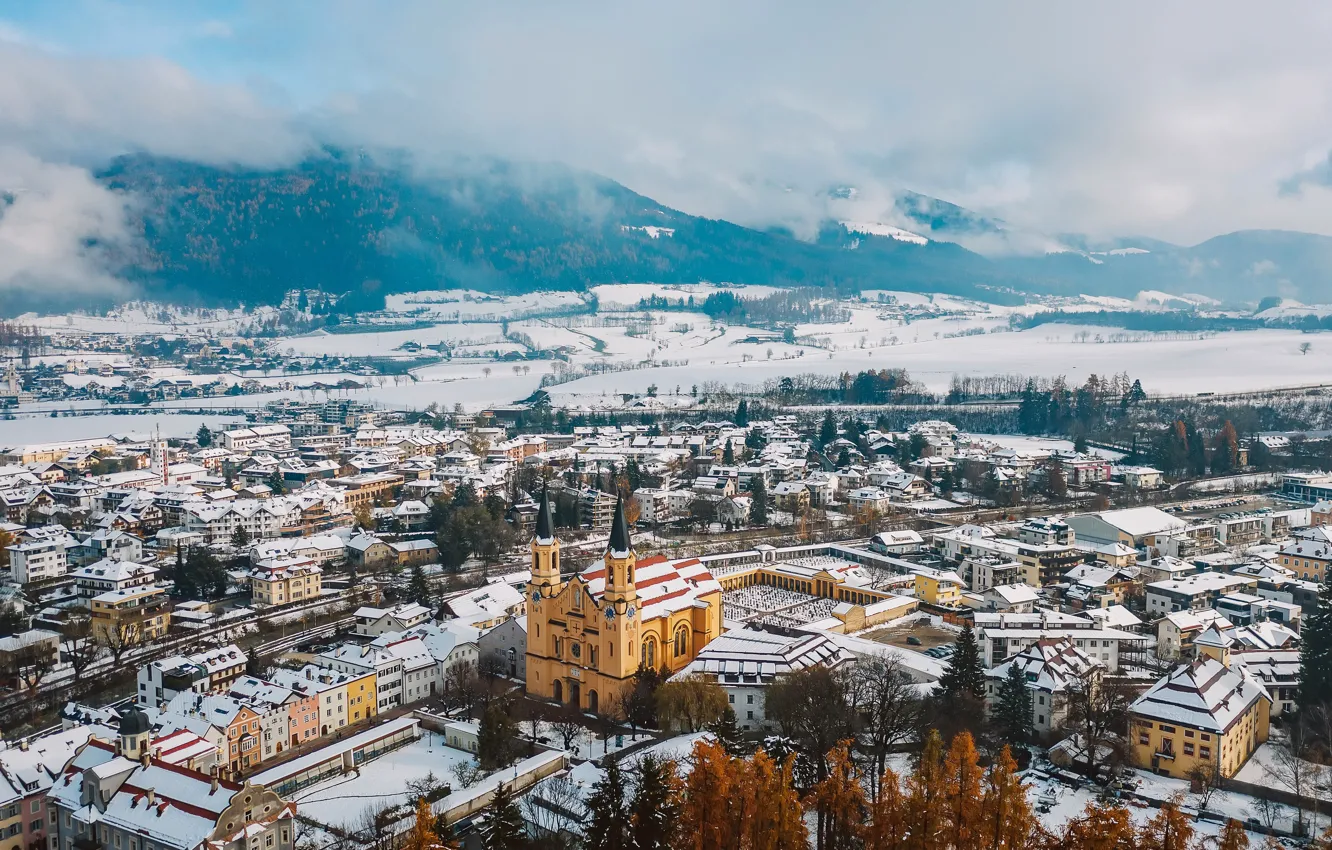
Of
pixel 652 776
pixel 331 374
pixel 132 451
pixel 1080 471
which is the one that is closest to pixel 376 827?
pixel 652 776

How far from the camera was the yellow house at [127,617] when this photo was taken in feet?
61.6

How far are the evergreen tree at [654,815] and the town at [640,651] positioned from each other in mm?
52

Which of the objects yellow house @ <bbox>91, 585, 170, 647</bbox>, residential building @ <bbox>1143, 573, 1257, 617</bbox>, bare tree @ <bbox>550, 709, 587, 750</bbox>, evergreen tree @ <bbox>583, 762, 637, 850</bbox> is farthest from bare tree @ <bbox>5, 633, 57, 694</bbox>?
residential building @ <bbox>1143, 573, 1257, 617</bbox>

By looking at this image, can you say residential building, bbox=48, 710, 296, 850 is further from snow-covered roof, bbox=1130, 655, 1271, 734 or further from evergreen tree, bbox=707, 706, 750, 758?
snow-covered roof, bbox=1130, 655, 1271, 734

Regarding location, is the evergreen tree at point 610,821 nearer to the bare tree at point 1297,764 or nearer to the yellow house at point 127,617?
the bare tree at point 1297,764

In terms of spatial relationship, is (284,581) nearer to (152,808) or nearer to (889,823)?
(152,808)

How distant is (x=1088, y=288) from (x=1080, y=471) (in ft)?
444

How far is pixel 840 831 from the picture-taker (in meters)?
10.5

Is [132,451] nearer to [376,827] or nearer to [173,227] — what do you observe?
[376,827]

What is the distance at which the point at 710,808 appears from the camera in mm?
9672

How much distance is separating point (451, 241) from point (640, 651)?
101551 mm

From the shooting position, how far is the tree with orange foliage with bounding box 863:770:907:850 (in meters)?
9.39

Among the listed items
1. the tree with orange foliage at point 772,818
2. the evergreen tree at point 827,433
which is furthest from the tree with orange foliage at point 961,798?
the evergreen tree at point 827,433

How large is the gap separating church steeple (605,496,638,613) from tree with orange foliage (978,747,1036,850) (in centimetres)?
673
